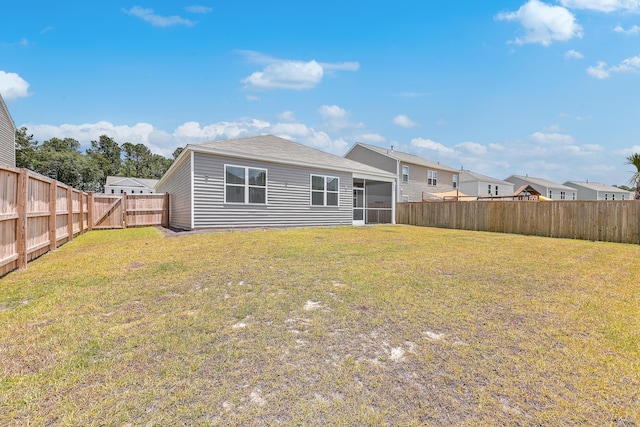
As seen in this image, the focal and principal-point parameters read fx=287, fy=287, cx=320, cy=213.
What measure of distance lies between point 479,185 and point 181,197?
97.8ft

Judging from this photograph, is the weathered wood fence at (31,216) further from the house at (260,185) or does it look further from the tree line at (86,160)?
the tree line at (86,160)

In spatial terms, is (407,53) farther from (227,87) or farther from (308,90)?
(227,87)

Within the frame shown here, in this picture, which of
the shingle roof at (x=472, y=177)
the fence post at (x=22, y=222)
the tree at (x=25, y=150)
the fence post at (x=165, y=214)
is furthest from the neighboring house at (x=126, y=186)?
the shingle roof at (x=472, y=177)

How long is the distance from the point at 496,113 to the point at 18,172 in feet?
67.0

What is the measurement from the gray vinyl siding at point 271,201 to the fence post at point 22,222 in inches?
230

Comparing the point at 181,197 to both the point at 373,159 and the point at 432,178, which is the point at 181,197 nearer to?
the point at 373,159

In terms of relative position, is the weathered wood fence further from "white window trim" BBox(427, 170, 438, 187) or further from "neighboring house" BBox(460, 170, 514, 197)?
"neighboring house" BBox(460, 170, 514, 197)

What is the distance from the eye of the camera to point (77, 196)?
35.5 feet

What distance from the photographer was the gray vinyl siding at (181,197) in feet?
38.4

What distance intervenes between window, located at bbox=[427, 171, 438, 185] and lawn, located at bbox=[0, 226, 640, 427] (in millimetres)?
22468

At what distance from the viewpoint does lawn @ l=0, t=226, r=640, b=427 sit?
1.74 metres

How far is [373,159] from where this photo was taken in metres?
25.4

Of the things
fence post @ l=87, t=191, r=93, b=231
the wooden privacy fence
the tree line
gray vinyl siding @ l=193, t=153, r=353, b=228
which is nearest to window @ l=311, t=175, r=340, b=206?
gray vinyl siding @ l=193, t=153, r=353, b=228

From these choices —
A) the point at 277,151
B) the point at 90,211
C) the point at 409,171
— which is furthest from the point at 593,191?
the point at 90,211
